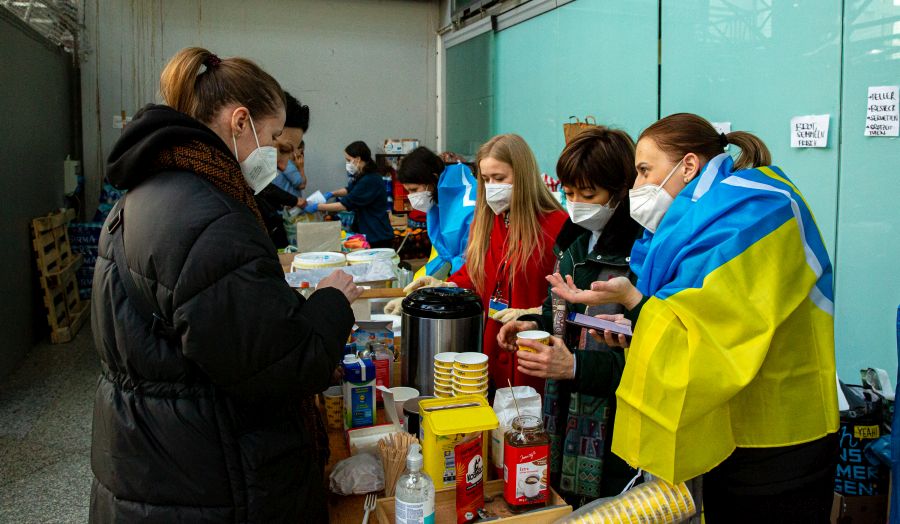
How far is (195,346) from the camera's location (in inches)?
42.1

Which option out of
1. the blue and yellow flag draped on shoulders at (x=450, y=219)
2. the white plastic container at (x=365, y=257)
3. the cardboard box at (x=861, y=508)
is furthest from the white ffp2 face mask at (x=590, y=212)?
the blue and yellow flag draped on shoulders at (x=450, y=219)

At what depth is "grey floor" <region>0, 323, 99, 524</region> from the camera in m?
3.14

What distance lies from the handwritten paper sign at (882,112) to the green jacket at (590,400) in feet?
5.03

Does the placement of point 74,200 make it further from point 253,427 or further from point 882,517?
point 882,517

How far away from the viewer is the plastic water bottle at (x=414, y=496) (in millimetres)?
1157

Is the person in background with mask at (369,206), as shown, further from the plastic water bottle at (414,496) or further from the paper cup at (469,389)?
the plastic water bottle at (414,496)

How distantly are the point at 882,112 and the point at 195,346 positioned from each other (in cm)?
291

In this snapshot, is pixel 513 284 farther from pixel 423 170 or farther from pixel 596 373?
pixel 423 170

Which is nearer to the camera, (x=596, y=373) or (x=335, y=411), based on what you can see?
(x=596, y=373)

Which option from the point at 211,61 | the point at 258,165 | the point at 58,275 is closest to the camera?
the point at 211,61

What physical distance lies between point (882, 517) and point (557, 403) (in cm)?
139

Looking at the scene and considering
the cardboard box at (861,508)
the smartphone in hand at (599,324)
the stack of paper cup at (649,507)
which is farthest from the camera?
the cardboard box at (861,508)

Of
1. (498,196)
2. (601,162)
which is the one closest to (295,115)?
(498,196)

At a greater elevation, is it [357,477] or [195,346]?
[195,346]
